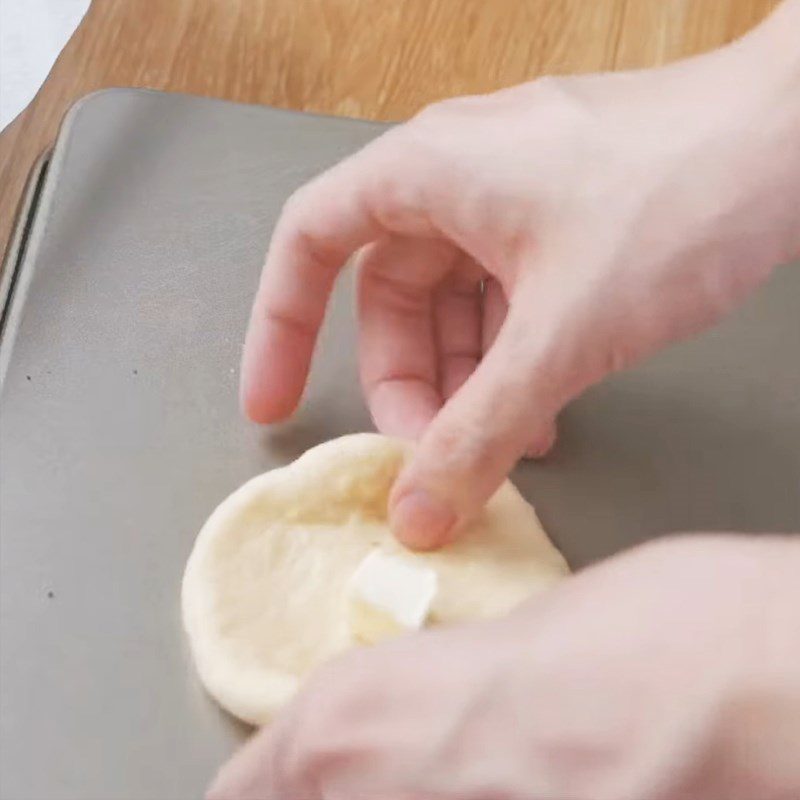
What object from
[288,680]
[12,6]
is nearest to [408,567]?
[288,680]

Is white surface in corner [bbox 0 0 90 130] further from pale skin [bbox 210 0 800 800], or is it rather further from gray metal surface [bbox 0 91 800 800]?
pale skin [bbox 210 0 800 800]

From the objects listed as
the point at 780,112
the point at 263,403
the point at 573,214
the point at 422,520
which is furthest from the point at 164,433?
the point at 780,112

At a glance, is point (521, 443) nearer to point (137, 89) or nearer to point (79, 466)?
point (79, 466)

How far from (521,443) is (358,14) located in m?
0.60

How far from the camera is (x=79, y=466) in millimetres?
674

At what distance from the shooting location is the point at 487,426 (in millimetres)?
551

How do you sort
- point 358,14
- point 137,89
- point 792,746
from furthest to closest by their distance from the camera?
point 358,14
point 137,89
point 792,746

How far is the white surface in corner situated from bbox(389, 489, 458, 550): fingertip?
1.61 ft

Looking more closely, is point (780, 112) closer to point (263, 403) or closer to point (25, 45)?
point (263, 403)

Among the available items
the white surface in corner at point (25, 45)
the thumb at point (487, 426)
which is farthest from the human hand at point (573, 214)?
the white surface in corner at point (25, 45)

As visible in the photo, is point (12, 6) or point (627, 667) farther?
point (12, 6)

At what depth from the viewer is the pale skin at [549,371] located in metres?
0.39

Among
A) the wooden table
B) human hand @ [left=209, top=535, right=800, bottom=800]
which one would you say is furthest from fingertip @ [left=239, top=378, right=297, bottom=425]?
the wooden table

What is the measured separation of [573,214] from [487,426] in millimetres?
114
